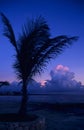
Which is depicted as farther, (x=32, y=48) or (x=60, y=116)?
(x=60, y=116)

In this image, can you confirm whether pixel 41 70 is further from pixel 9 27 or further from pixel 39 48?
pixel 9 27

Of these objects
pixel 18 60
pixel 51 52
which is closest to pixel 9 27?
pixel 18 60

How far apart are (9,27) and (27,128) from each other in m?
3.51

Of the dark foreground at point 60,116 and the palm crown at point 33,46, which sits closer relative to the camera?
the palm crown at point 33,46

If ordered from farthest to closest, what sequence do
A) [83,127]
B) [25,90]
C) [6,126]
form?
[83,127], [25,90], [6,126]

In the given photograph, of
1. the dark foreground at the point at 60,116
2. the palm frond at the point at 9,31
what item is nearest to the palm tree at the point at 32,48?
the palm frond at the point at 9,31

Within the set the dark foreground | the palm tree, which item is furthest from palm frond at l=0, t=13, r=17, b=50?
the dark foreground

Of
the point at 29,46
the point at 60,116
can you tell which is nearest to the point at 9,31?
the point at 29,46

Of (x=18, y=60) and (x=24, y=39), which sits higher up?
(x=24, y=39)

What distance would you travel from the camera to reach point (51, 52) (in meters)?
8.20

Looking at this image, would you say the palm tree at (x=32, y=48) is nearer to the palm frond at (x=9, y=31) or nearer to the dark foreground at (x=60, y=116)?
the palm frond at (x=9, y=31)

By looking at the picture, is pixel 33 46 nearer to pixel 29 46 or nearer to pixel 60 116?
pixel 29 46

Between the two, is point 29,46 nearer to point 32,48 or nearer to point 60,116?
point 32,48

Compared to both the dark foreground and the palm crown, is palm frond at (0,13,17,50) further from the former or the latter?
the dark foreground
